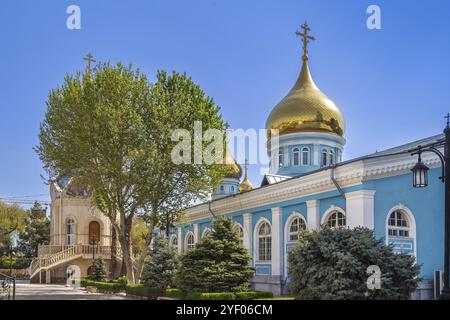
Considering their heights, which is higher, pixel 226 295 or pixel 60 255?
pixel 60 255

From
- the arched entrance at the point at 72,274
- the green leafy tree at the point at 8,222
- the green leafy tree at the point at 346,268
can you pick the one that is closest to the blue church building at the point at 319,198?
the green leafy tree at the point at 346,268

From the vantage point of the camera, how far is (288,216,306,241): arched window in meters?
24.4

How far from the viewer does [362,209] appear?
20141 millimetres

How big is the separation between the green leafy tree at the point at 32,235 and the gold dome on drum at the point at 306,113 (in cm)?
3345

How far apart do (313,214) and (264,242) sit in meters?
4.81

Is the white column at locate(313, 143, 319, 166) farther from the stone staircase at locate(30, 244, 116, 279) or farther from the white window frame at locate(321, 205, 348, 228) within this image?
the stone staircase at locate(30, 244, 116, 279)

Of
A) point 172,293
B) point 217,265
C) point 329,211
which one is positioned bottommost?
point 172,293

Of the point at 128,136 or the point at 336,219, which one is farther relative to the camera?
the point at 128,136

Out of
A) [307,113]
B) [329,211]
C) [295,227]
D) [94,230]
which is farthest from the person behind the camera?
[94,230]

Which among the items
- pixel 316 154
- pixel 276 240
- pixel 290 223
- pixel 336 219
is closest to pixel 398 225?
pixel 336 219

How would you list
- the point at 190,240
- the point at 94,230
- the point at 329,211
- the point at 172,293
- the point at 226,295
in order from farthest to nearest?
the point at 94,230 → the point at 190,240 → the point at 329,211 → the point at 172,293 → the point at 226,295

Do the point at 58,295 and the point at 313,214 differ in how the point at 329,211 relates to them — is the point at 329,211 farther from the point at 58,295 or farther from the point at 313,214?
the point at 58,295

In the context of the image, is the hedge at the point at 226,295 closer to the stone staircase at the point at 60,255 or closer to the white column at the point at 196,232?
the white column at the point at 196,232
